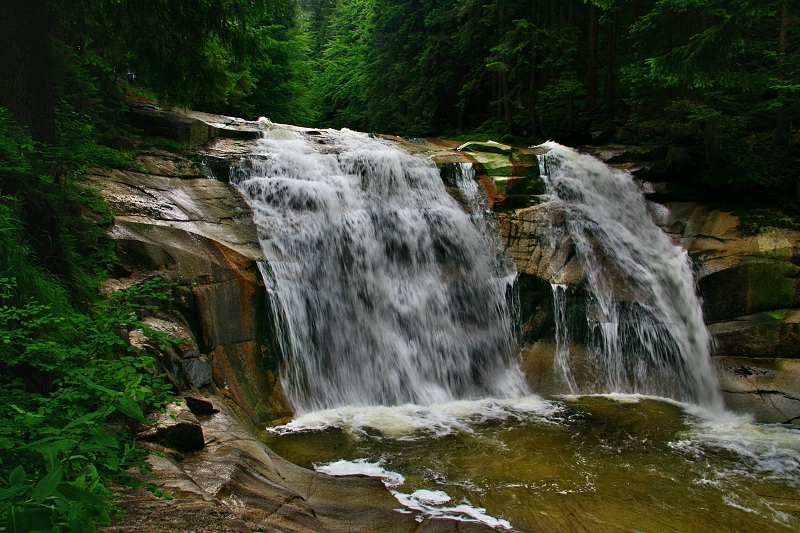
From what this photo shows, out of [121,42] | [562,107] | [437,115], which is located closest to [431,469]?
[121,42]

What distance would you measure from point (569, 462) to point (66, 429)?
18.1 feet

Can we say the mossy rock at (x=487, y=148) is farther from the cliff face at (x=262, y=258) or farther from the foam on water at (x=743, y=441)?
the foam on water at (x=743, y=441)

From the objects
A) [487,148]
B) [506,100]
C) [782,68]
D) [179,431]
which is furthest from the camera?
[506,100]

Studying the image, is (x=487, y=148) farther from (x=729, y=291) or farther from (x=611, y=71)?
(x=611, y=71)

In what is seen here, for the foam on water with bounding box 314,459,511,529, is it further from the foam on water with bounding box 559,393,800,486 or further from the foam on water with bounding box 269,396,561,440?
the foam on water with bounding box 559,393,800,486

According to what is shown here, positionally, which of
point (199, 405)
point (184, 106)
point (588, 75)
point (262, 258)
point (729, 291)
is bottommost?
point (199, 405)

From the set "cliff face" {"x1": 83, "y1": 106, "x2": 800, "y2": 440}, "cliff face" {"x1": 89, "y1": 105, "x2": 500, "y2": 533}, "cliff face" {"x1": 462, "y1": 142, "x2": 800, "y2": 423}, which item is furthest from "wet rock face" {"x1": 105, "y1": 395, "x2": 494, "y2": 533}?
"cliff face" {"x1": 462, "y1": 142, "x2": 800, "y2": 423}

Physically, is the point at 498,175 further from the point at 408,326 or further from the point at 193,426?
the point at 193,426

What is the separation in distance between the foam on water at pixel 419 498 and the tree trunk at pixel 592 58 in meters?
15.9

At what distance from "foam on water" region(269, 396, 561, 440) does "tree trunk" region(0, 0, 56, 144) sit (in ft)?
15.1

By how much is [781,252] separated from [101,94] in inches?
527

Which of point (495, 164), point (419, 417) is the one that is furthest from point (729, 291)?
point (419, 417)

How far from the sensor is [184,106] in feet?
25.5

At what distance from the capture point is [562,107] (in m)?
18.4
